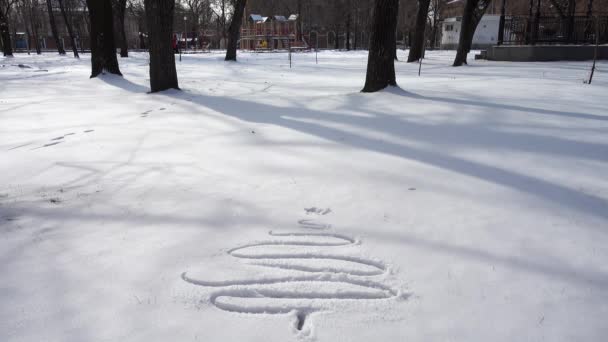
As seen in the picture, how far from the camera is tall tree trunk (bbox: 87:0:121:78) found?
11.1 m

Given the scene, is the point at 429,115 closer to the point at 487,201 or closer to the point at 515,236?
the point at 487,201

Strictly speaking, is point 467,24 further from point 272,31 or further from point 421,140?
point 272,31

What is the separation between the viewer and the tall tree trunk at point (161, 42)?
8.13m

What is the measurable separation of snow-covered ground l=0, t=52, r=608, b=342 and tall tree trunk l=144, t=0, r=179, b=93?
373 centimetres

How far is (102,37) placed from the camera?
445 inches

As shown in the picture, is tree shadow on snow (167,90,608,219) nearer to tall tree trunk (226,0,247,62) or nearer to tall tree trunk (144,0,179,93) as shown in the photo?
tall tree trunk (144,0,179,93)

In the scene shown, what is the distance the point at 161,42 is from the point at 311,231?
23.5 ft

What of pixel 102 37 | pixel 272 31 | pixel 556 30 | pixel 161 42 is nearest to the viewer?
pixel 161 42

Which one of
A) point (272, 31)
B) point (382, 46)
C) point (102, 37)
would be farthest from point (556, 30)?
point (272, 31)

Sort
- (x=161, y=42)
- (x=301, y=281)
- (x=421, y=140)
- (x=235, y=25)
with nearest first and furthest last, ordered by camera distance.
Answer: (x=301, y=281), (x=421, y=140), (x=161, y=42), (x=235, y=25)

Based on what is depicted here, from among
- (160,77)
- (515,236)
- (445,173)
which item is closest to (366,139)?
(445,173)

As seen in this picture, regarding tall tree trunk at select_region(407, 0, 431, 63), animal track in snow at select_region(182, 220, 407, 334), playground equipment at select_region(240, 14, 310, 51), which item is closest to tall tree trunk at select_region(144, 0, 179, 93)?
animal track in snow at select_region(182, 220, 407, 334)

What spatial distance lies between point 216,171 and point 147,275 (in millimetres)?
1652

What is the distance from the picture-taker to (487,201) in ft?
9.51
